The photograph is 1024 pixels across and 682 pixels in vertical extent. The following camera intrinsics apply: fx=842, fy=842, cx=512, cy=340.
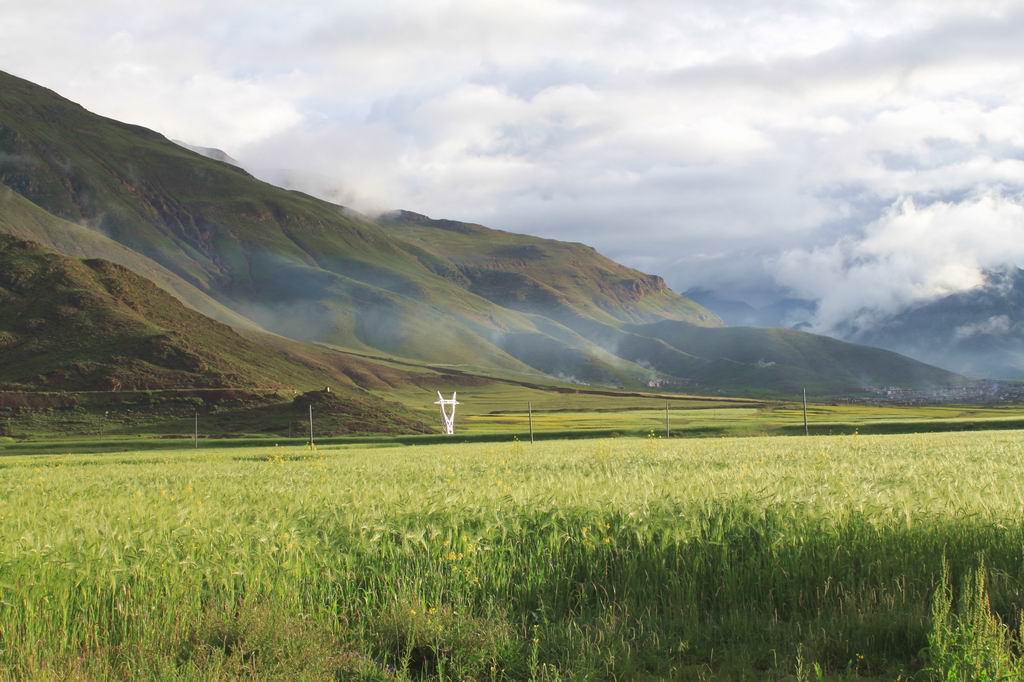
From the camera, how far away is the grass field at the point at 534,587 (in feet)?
23.5

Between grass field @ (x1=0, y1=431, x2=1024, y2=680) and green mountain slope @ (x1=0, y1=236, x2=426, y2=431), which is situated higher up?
green mountain slope @ (x1=0, y1=236, x2=426, y2=431)

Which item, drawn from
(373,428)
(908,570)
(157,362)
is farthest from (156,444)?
(908,570)

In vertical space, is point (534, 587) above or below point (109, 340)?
below

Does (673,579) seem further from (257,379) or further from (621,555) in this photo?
(257,379)

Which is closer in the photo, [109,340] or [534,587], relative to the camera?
[534,587]

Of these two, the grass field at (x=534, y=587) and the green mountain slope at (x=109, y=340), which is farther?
the green mountain slope at (x=109, y=340)

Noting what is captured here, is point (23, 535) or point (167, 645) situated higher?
point (23, 535)

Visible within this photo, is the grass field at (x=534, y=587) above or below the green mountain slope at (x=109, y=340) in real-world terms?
below

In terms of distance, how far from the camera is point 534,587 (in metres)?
9.02

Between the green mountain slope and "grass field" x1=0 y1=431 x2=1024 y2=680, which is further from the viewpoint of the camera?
the green mountain slope

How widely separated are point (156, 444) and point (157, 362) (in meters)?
67.3

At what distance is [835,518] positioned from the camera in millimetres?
9852

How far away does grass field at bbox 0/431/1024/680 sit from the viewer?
7.18m

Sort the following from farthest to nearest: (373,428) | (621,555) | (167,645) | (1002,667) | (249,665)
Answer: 1. (373,428)
2. (621,555)
3. (167,645)
4. (249,665)
5. (1002,667)
